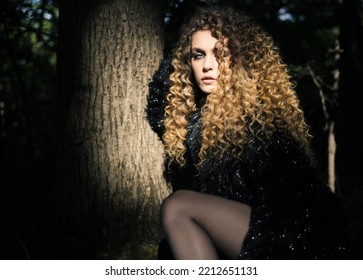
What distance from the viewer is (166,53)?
12.3 ft

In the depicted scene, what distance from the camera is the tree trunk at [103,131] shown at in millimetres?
2707

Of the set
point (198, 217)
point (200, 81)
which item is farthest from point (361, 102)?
point (198, 217)

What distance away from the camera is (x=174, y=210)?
222 centimetres

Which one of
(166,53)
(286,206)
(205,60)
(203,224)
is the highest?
(166,53)

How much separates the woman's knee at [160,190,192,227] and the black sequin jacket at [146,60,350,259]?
0.36 m

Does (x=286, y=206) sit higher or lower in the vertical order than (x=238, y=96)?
lower

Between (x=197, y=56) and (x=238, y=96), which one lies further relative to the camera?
(x=197, y=56)

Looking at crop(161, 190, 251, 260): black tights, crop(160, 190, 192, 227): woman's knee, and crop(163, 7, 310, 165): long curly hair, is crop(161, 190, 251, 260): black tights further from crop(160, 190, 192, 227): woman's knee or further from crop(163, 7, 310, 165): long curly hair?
crop(163, 7, 310, 165): long curly hair

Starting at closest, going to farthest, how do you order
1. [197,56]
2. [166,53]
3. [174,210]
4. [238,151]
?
[174,210], [238,151], [197,56], [166,53]

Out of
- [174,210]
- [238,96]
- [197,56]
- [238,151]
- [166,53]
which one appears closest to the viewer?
[174,210]

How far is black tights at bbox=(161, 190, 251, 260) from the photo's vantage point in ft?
7.11

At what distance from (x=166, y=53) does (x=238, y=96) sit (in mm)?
1394

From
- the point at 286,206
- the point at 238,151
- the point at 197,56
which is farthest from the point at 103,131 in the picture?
the point at 286,206

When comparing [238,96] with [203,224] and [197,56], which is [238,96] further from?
[203,224]
